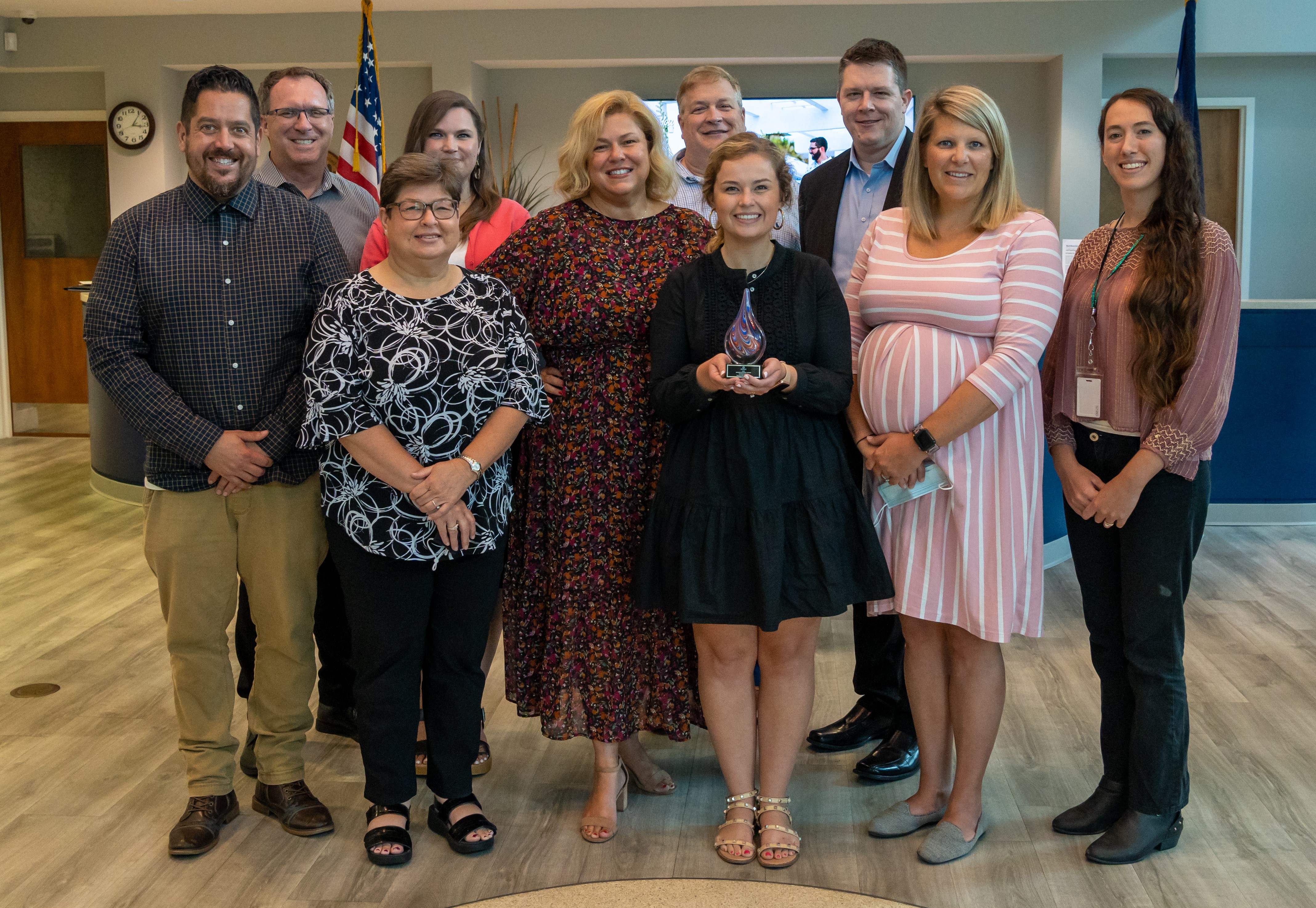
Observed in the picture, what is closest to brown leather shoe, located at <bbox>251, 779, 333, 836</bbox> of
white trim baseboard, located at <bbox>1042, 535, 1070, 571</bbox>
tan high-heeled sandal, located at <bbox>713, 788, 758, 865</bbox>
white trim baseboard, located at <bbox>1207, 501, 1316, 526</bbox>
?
tan high-heeled sandal, located at <bbox>713, 788, 758, 865</bbox>

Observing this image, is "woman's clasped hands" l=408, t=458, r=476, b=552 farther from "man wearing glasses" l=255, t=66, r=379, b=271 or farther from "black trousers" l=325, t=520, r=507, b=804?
"man wearing glasses" l=255, t=66, r=379, b=271

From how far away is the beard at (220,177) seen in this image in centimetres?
237

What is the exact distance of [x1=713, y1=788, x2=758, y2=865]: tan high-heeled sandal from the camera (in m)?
2.40

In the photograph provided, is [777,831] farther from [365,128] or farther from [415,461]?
[365,128]

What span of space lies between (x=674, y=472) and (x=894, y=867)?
96cm

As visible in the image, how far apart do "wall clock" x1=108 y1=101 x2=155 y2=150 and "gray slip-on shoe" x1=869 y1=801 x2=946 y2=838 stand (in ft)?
25.7

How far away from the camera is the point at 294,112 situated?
290cm

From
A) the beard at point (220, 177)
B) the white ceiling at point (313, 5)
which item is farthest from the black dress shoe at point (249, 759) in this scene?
the white ceiling at point (313, 5)

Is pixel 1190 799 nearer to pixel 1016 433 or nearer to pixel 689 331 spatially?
pixel 1016 433

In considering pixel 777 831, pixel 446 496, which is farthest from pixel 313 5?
pixel 777 831

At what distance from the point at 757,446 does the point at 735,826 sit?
838 mm

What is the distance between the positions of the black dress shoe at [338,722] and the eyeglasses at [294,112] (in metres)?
1.60

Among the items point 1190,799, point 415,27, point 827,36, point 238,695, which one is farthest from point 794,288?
point 415,27

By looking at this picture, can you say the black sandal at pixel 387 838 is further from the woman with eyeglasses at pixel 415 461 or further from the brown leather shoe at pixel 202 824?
the brown leather shoe at pixel 202 824
